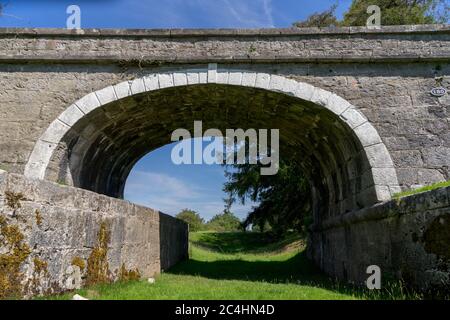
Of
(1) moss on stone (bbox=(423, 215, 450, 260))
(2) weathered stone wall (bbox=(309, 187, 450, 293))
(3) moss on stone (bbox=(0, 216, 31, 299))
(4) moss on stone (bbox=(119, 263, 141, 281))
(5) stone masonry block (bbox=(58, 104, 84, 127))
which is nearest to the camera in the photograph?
(3) moss on stone (bbox=(0, 216, 31, 299))

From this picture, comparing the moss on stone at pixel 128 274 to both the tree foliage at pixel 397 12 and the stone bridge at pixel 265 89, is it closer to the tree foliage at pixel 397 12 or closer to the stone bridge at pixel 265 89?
the stone bridge at pixel 265 89

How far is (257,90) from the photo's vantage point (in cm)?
834

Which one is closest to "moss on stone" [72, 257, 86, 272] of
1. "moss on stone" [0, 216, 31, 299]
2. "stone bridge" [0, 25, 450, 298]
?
"moss on stone" [0, 216, 31, 299]

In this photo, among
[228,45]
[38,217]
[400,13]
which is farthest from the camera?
[400,13]

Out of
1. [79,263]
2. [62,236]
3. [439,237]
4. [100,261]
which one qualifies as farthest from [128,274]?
[439,237]

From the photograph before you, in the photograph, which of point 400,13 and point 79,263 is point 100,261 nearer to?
point 79,263

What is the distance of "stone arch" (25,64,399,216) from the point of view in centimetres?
756

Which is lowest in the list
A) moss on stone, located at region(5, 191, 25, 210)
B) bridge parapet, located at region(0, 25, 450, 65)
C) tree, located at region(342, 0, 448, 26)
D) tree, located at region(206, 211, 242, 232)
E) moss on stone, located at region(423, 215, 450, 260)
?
tree, located at region(206, 211, 242, 232)

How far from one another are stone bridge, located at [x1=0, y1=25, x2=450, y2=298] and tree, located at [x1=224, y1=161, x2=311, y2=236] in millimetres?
11976

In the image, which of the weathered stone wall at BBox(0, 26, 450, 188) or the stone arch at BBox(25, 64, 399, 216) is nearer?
the stone arch at BBox(25, 64, 399, 216)

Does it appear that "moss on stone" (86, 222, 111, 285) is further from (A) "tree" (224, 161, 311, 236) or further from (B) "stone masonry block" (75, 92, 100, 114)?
(A) "tree" (224, 161, 311, 236)

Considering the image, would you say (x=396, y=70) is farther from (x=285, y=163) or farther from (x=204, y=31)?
(x=285, y=163)

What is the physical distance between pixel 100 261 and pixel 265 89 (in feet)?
14.8
